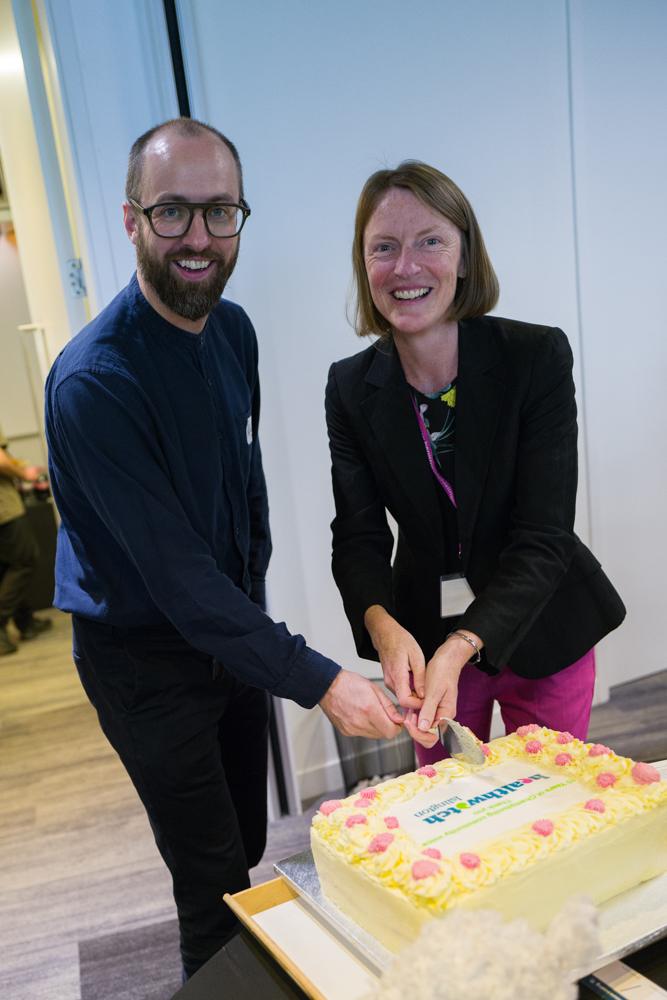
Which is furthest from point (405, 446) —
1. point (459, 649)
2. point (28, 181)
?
point (28, 181)

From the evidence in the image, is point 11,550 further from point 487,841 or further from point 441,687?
point 487,841

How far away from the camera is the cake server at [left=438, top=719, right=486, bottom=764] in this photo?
1.22m

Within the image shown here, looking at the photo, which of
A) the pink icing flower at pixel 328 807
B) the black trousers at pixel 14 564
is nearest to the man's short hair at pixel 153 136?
the pink icing flower at pixel 328 807

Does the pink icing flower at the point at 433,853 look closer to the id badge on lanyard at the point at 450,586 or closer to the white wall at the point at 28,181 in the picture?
the id badge on lanyard at the point at 450,586

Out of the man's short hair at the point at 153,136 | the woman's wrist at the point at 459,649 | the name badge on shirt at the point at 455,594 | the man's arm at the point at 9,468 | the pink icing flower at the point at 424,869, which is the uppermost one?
the man's short hair at the point at 153,136

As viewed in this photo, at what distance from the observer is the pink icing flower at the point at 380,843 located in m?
1.01

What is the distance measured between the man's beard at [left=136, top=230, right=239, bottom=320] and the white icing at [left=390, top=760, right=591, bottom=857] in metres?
0.91

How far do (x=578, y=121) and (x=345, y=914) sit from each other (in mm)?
2379

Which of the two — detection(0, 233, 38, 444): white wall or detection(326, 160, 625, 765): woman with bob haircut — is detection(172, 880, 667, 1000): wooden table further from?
detection(0, 233, 38, 444): white wall

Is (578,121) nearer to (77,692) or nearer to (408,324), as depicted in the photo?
(408,324)

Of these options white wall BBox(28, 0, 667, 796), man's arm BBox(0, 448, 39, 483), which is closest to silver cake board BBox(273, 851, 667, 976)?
white wall BBox(28, 0, 667, 796)

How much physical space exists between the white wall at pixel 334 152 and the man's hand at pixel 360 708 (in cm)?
116

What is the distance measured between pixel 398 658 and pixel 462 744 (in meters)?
0.22

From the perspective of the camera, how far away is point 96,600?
4.89ft
